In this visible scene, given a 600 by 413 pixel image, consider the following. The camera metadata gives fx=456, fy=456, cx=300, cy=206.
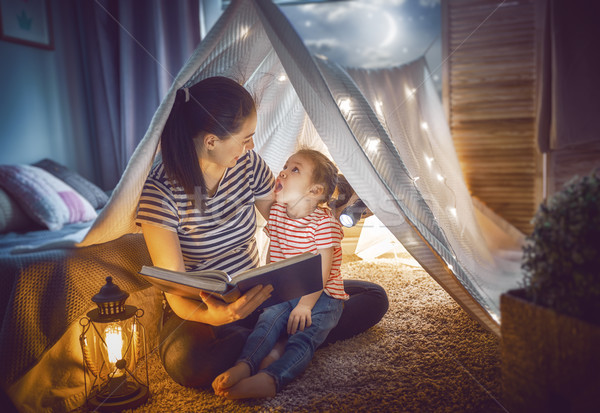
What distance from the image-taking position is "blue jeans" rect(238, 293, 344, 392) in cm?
111

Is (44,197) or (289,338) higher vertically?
(44,197)

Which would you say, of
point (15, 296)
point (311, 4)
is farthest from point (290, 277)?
point (311, 4)

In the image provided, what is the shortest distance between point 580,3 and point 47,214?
2.40 metres

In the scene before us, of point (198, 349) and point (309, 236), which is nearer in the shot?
point (198, 349)

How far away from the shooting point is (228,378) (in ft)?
3.34

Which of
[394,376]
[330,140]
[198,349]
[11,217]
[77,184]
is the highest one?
[330,140]

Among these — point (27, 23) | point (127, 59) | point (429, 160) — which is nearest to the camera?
point (429, 160)

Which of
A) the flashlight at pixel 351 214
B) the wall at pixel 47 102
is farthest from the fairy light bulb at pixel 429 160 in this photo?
the wall at pixel 47 102

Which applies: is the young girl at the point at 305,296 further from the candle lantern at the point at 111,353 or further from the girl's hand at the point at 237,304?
the candle lantern at the point at 111,353

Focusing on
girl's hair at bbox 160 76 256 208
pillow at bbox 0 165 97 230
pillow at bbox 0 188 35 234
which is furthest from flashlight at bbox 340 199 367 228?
pillow at bbox 0 188 35 234

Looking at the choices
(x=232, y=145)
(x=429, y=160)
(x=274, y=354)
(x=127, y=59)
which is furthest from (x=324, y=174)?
(x=127, y=59)

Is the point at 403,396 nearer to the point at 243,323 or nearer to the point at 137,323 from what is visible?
the point at 243,323

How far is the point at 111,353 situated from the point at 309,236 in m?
0.58

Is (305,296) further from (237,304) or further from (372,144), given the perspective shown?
(372,144)
